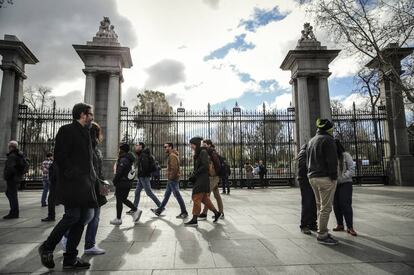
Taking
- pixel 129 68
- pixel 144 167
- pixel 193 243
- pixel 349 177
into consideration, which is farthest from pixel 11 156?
pixel 129 68

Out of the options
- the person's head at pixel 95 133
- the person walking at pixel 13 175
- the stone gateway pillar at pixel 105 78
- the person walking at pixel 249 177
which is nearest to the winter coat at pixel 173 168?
the person's head at pixel 95 133

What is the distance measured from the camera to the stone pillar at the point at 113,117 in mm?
14016

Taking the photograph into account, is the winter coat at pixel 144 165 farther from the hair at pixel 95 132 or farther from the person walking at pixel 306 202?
the person walking at pixel 306 202

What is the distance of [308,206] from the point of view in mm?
5426

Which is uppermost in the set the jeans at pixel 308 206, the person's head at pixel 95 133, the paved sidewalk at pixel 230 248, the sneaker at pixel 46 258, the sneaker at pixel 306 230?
the person's head at pixel 95 133

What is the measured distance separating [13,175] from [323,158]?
22.3 ft

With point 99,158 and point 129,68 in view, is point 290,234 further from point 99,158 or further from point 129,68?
point 129,68

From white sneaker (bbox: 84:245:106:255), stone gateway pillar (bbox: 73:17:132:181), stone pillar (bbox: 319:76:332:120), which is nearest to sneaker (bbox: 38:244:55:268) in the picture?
white sneaker (bbox: 84:245:106:255)

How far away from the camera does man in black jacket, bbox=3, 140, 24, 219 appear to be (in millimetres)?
6801

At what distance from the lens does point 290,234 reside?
5191mm

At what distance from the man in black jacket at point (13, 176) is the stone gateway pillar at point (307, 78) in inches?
492

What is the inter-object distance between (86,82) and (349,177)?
43.0 feet

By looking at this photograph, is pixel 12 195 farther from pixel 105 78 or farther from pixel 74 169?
pixel 105 78

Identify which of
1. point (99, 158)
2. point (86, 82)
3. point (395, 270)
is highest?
point (86, 82)
